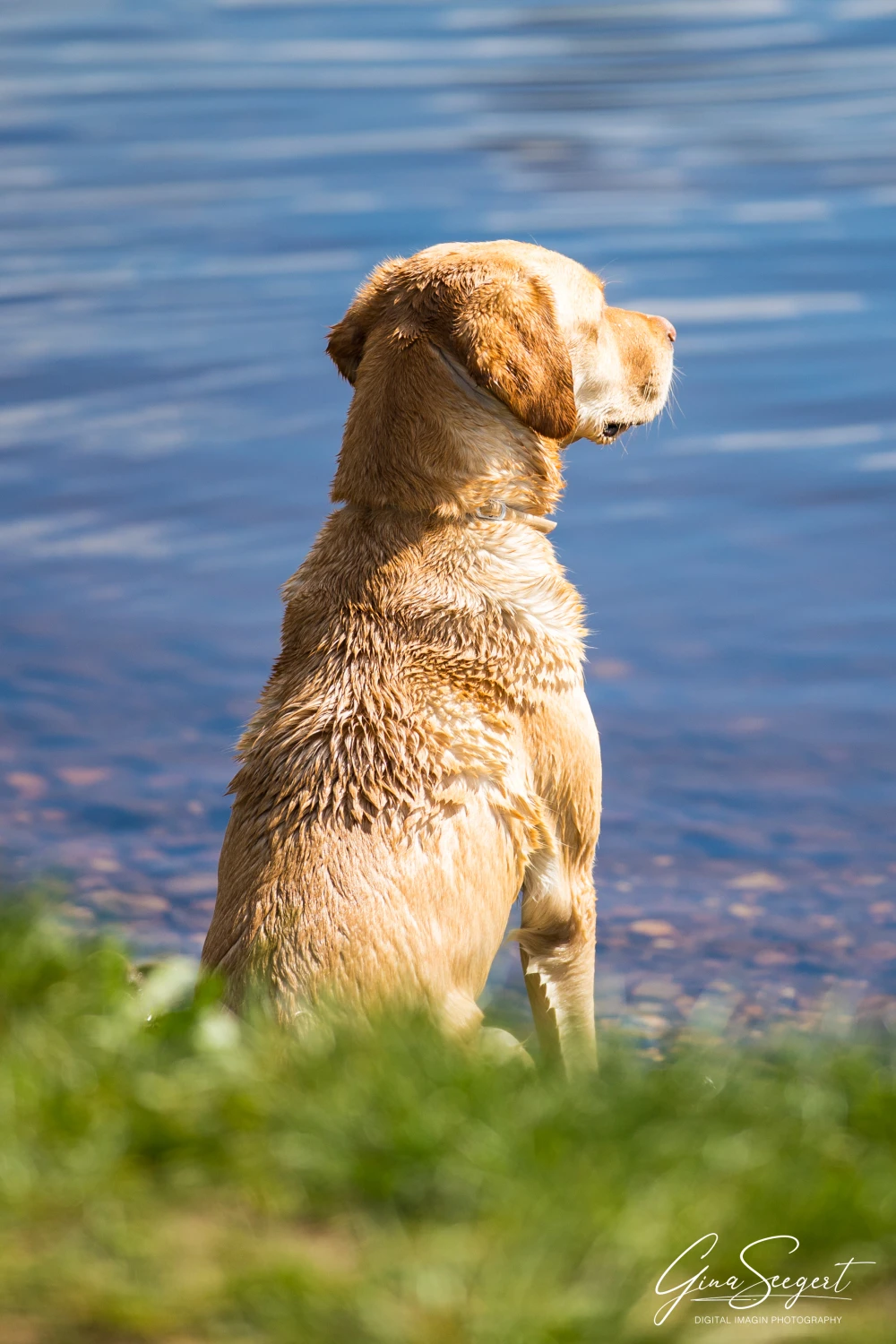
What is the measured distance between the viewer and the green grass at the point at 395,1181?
7.45 feet

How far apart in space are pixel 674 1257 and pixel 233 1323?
0.67m

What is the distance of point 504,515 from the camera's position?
4.70m

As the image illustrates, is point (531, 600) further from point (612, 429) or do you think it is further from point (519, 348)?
point (612, 429)

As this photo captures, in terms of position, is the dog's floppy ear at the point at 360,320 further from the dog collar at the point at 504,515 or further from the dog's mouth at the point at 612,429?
the dog's mouth at the point at 612,429

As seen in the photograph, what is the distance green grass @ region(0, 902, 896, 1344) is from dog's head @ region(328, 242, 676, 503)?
2.11 m

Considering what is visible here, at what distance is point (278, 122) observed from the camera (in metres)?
18.1

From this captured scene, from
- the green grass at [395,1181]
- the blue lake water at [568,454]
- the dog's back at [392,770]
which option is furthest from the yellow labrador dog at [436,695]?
the green grass at [395,1181]

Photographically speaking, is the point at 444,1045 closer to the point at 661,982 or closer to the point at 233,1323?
the point at 233,1323

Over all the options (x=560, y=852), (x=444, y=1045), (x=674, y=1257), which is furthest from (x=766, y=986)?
(x=674, y=1257)

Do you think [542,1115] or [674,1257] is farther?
[542,1115]

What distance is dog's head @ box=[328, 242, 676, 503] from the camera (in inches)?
179

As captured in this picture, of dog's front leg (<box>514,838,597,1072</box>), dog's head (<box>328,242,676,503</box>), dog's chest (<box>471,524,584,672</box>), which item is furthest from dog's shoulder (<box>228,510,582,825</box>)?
dog's front leg (<box>514,838,597,1072</box>)

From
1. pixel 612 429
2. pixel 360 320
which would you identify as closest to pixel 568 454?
pixel 612 429

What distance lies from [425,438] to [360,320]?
57cm
